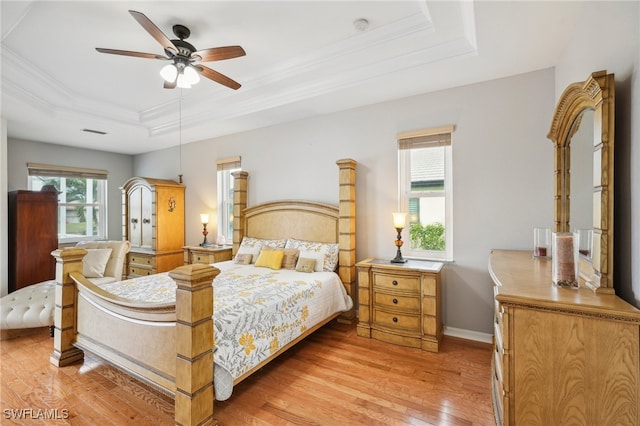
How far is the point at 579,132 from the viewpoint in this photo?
71.1 inches

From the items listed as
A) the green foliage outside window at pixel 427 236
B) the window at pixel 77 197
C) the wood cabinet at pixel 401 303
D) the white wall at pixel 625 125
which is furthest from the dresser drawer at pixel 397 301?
the window at pixel 77 197

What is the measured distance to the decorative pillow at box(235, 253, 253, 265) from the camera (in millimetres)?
3768

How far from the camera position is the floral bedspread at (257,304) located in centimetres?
193

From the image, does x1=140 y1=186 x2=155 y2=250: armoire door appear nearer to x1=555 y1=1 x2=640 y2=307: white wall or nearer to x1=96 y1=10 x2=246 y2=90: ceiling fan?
x1=96 y1=10 x2=246 y2=90: ceiling fan

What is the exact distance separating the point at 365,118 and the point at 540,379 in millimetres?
3003

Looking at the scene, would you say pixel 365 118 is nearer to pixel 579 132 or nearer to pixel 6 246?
pixel 579 132

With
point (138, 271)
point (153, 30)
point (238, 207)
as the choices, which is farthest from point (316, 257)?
point (138, 271)

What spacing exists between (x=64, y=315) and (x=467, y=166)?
4049 mm

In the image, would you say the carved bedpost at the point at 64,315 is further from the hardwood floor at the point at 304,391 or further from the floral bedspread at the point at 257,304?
the floral bedspread at the point at 257,304

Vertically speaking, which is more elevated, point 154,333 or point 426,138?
point 426,138

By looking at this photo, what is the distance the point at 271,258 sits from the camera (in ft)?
11.5

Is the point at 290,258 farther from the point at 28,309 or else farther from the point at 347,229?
the point at 28,309

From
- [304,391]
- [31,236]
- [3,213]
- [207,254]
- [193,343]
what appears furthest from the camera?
[207,254]

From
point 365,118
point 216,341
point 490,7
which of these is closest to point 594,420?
point 216,341
